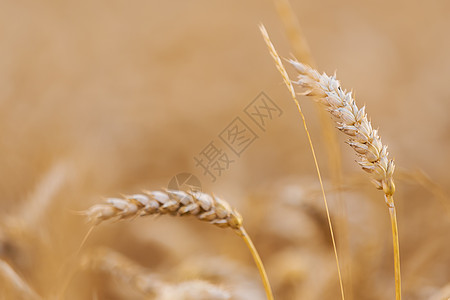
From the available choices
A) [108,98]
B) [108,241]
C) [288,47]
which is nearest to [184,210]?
[108,241]

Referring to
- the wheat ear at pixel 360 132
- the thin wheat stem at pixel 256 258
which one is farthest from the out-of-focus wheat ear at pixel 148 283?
the wheat ear at pixel 360 132

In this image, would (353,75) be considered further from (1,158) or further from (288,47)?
(1,158)

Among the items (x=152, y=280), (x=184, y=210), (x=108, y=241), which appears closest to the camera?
(x=184, y=210)

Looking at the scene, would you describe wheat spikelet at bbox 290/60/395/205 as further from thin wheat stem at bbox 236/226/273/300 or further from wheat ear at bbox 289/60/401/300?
thin wheat stem at bbox 236/226/273/300
